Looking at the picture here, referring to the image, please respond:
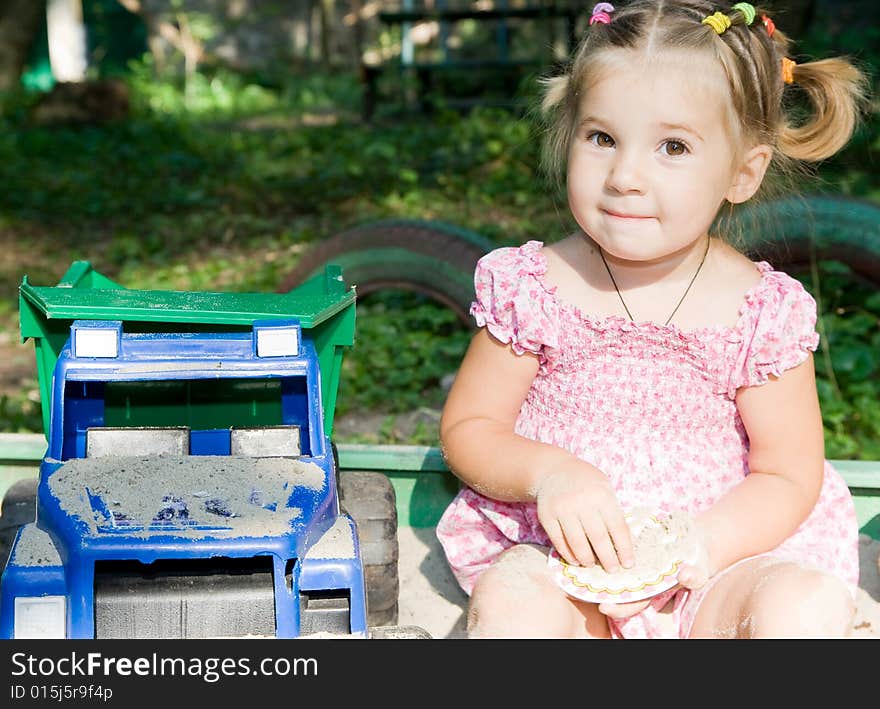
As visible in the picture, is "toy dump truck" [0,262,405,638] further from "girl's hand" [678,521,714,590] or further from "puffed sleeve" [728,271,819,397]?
"puffed sleeve" [728,271,819,397]

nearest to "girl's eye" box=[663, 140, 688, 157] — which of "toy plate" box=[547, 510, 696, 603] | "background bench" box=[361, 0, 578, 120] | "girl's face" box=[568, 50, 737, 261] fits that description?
"girl's face" box=[568, 50, 737, 261]

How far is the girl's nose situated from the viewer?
1.71 meters

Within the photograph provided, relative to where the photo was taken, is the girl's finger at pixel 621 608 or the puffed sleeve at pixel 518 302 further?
the puffed sleeve at pixel 518 302

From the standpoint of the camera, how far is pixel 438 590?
7.39 ft

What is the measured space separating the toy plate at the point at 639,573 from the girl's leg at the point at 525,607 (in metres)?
0.03

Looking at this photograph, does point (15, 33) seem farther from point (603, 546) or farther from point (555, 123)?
point (603, 546)

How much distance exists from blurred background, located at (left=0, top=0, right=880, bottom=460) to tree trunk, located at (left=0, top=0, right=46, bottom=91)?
0.02 m

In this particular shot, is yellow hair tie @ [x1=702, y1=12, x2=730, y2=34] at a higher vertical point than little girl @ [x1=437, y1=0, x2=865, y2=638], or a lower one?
higher

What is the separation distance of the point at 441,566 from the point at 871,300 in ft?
6.28

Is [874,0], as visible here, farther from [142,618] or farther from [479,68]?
[142,618]

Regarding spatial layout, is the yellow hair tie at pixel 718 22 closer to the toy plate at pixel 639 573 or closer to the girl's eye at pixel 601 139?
the girl's eye at pixel 601 139

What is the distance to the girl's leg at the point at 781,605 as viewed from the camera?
1.60 meters

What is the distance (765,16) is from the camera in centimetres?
187

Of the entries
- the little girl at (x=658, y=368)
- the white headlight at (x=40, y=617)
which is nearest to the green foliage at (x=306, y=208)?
the little girl at (x=658, y=368)
